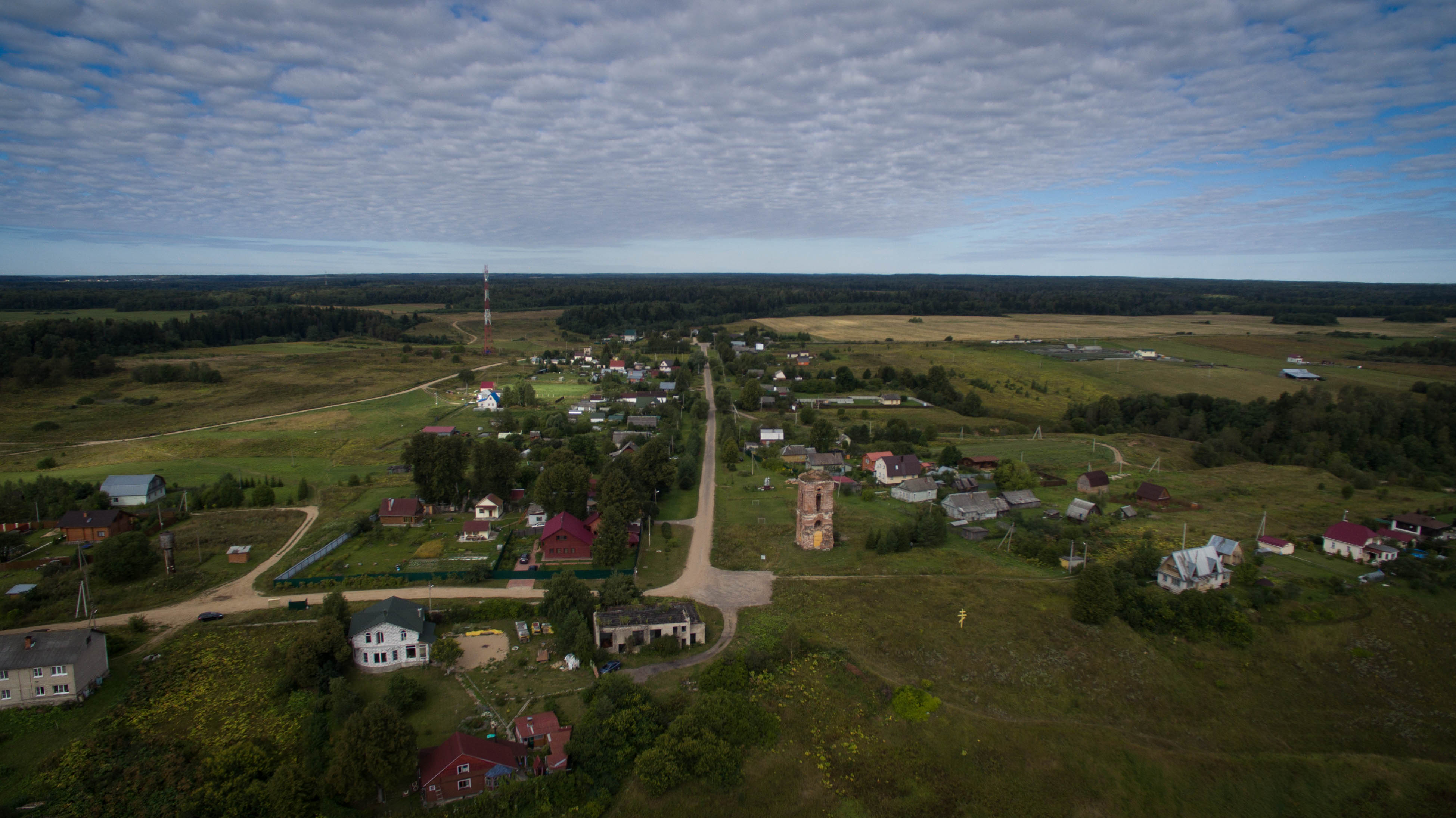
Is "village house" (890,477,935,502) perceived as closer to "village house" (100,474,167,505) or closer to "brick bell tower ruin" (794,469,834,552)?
"brick bell tower ruin" (794,469,834,552)

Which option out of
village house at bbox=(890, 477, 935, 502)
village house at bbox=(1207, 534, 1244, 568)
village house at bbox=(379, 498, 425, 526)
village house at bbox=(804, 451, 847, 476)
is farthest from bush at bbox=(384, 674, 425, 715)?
village house at bbox=(1207, 534, 1244, 568)

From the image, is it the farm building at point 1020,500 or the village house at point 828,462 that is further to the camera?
the village house at point 828,462

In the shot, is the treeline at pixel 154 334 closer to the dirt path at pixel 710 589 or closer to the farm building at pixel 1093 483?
the dirt path at pixel 710 589

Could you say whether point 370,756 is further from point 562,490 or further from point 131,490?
point 131,490

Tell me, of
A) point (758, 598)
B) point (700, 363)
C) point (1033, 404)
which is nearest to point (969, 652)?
point (758, 598)

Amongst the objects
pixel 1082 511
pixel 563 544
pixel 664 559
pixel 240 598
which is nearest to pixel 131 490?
pixel 240 598

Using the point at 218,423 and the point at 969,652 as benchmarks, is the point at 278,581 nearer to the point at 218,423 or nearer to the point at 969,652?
the point at 969,652

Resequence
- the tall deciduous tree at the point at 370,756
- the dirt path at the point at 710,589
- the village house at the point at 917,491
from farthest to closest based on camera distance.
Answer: the village house at the point at 917,491 < the dirt path at the point at 710,589 < the tall deciduous tree at the point at 370,756

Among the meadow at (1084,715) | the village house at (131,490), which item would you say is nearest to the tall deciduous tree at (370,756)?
the meadow at (1084,715)
